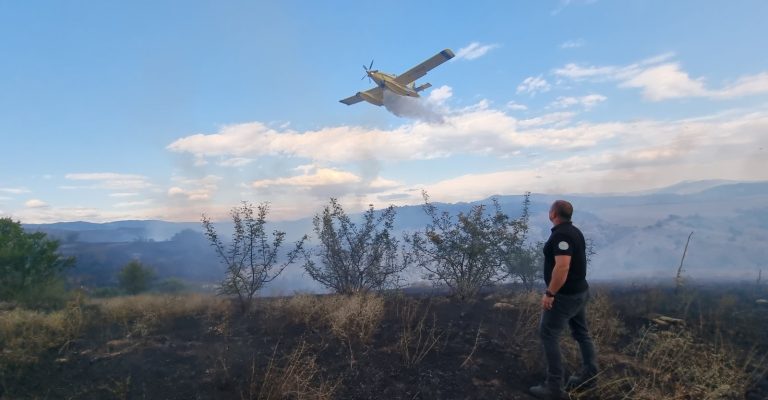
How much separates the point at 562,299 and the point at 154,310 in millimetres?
8134

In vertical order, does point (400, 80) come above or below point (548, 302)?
above

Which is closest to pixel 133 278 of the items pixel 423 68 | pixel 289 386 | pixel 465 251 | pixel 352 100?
pixel 352 100

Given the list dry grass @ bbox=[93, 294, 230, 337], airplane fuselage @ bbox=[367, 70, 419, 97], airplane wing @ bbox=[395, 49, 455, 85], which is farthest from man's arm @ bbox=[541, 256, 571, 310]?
airplane fuselage @ bbox=[367, 70, 419, 97]

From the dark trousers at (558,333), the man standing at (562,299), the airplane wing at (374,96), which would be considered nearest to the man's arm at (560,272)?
the man standing at (562,299)

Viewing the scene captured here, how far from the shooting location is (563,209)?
4.46 metres

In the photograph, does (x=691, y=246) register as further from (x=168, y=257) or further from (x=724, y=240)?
(x=168, y=257)

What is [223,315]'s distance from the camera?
8.49m

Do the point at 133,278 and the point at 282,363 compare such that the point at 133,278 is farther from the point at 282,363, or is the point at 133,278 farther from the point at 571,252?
the point at 571,252

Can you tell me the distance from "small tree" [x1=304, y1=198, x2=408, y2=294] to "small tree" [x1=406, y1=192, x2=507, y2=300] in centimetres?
96

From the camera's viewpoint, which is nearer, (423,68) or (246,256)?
(246,256)

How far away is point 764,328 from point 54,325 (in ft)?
42.1

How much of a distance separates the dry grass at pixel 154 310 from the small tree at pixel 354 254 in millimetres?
2347

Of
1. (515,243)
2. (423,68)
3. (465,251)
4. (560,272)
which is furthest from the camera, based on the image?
(423,68)

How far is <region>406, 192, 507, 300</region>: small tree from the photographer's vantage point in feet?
30.6
